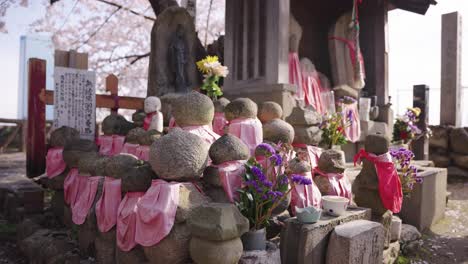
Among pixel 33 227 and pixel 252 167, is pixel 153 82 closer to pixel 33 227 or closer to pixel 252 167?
pixel 33 227

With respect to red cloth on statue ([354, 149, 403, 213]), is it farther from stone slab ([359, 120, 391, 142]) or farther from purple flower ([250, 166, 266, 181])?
stone slab ([359, 120, 391, 142])

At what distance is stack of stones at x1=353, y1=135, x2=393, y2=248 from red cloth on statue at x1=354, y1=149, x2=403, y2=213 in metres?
0.07

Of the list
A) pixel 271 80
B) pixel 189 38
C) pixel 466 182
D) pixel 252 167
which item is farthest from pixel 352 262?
pixel 466 182

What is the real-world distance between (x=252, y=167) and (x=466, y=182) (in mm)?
9630

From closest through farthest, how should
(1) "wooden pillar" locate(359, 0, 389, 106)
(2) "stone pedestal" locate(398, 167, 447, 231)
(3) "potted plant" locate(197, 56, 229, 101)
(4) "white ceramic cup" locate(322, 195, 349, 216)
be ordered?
(4) "white ceramic cup" locate(322, 195, 349, 216), (3) "potted plant" locate(197, 56, 229, 101), (2) "stone pedestal" locate(398, 167, 447, 231), (1) "wooden pillar" locate(359, 0, 389, 106)

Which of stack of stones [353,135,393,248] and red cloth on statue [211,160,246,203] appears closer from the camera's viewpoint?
red cloth on statue [211,160,246,203]

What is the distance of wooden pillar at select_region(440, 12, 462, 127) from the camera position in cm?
1037

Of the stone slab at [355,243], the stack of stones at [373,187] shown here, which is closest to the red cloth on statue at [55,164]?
the stone slab at [355,243]

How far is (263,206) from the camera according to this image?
2971mm

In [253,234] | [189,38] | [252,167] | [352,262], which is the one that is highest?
[189,38]

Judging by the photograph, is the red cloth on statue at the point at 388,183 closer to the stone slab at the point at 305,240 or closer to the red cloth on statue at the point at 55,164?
the stone slab at the point at 305,240

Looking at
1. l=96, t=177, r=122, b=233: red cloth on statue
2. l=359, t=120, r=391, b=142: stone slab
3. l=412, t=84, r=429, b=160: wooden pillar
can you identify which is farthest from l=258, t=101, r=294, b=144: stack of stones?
l=412, t=84, r=429, b=160: wooden pillar

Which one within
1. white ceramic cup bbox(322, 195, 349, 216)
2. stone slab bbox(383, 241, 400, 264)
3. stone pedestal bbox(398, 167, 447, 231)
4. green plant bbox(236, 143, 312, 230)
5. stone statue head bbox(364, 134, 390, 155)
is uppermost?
stone statue head bbox(364, 134, 390, 155)

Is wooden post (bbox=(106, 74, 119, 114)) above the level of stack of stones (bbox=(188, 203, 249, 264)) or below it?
above
